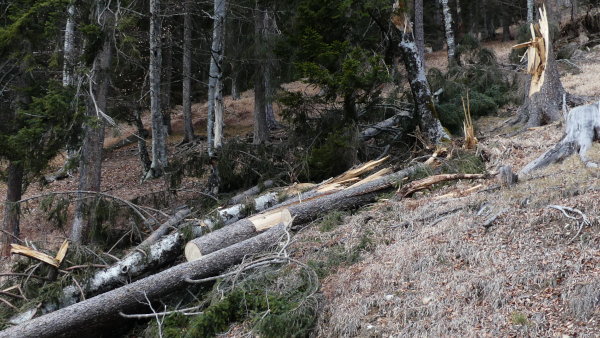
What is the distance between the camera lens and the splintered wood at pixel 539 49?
1207 centimetres

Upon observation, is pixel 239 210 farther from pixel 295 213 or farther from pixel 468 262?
pixel 468 262

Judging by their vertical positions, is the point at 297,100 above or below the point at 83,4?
below

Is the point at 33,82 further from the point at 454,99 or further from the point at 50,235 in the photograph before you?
the point at 454,99

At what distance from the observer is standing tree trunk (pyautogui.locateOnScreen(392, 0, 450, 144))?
1227 centimetres

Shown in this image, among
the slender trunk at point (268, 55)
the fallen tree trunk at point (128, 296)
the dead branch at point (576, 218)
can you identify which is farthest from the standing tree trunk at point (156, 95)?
the dead branch at point (576, 218)

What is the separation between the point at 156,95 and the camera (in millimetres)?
16953

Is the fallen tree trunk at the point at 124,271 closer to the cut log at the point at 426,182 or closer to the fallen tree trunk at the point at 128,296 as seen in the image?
the fallen tree trunk at the point at 128,296

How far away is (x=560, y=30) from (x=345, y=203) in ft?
57.3

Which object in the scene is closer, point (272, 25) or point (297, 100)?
point (297, 100)

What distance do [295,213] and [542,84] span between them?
6.79 metres

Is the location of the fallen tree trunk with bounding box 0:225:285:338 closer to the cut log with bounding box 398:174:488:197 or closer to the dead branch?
the cut log with bounding box 398:174:488:197

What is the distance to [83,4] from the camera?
12.2 m

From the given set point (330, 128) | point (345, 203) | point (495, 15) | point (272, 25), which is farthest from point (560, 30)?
point (345, 203)

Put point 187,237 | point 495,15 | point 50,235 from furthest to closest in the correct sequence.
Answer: point 495,15 → point 50,235 → point 187,237
